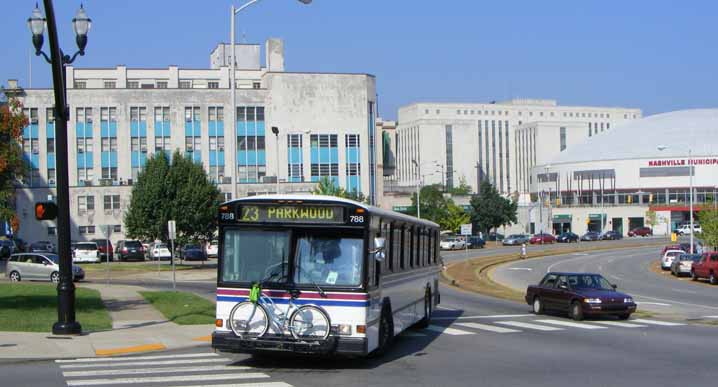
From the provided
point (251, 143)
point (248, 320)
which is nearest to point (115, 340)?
point (248, 320)

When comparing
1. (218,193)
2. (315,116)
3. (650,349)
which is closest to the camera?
(650,349)

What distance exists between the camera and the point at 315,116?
8794 cm

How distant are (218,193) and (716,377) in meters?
51.6

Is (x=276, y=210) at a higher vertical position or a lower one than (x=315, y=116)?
lower

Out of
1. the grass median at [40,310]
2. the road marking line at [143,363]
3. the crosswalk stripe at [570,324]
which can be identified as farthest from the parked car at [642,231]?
the road marking line at [143,363]

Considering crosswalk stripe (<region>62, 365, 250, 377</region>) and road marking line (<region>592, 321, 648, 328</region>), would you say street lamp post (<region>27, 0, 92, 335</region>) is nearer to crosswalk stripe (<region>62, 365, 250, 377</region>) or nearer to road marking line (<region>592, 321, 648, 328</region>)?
crosswalk stripe (<region>62, 365, 250, 377</region>)

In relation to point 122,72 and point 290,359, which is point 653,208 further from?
point 290,359

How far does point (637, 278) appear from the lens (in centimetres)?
5334

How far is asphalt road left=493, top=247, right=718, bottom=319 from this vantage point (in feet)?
110

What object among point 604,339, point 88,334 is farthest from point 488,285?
point 88,334

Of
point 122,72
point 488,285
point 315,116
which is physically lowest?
point 488,285

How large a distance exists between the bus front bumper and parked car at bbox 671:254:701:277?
4379 cm

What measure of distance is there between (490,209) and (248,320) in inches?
4135

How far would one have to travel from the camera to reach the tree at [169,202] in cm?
6044
